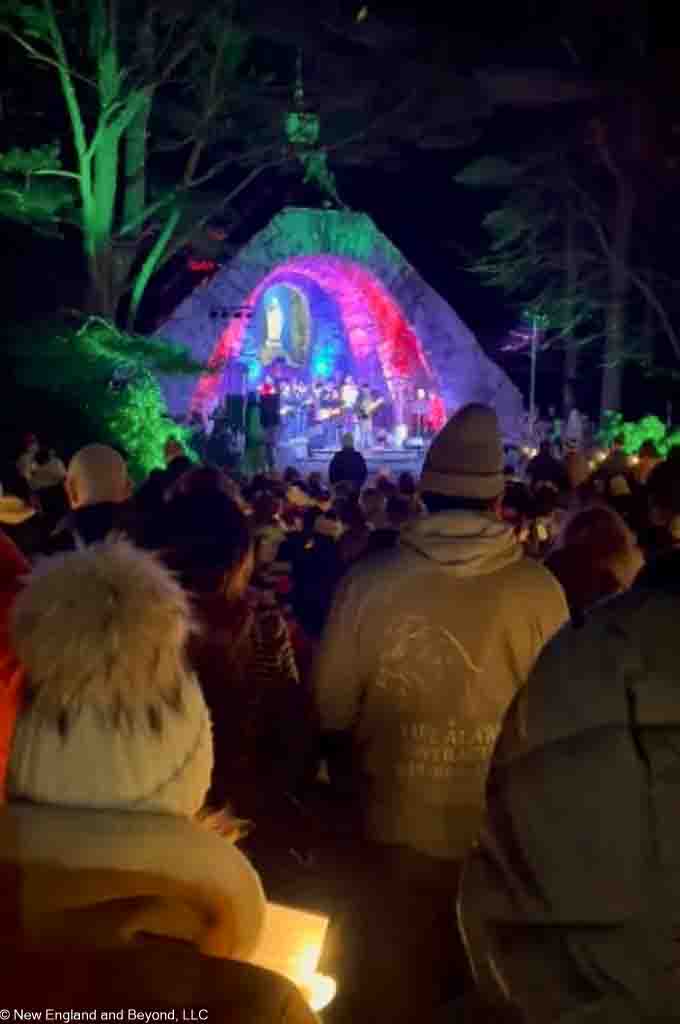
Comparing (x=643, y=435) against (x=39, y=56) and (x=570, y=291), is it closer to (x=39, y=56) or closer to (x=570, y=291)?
(x=570, y=291)

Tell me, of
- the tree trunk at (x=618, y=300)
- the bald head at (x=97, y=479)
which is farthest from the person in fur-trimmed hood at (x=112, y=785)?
the tree trunk at (x=618, y=300)

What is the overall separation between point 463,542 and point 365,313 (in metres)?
26.4

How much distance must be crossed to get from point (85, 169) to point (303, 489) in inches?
505

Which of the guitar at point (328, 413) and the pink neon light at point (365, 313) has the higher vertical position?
the pink neon light at point (365, 313)

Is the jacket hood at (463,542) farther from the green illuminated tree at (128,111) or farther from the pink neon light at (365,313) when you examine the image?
the pink neon light at (365,313)

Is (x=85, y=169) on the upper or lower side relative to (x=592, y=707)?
upper

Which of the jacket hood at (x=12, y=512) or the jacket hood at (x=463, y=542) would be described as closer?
the jacket hood at (x=463, y=542)

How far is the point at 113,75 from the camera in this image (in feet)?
66.4

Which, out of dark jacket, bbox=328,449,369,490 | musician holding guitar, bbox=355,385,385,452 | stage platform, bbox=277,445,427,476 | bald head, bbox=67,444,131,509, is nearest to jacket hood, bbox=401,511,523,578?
bald head, bbox=67,444,131,509

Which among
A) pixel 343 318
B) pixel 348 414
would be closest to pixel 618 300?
pixel 343 318

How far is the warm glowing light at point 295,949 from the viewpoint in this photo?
90.1 inches

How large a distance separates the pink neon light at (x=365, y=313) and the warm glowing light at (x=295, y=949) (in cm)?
2433

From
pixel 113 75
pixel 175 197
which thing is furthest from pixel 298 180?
pixel 113 75

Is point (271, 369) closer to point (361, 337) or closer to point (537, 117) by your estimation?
point (361, 337)
